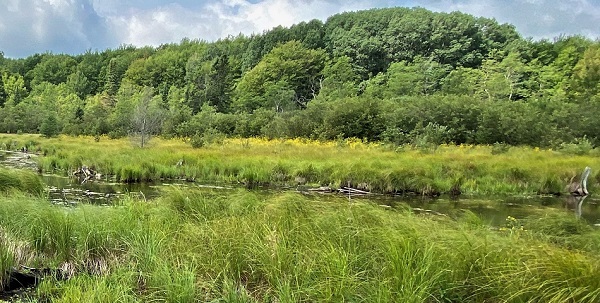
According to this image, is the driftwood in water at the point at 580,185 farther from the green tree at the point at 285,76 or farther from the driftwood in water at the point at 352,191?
the green tree at the point at 285,76

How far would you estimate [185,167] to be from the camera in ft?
57.5

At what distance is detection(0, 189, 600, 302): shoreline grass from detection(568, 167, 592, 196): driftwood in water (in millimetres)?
11024

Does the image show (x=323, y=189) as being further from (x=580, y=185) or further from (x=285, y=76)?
(x=285, y=76)

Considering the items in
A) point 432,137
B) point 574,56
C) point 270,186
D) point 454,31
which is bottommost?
point 270,186

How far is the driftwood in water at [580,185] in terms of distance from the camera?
15149 mm

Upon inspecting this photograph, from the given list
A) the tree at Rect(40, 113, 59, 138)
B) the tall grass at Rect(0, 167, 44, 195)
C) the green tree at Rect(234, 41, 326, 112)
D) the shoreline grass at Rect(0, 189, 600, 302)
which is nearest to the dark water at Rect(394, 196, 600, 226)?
the shoreline grass at Rect(0, 189, 600, 302)

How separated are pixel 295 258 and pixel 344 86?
52934 mm

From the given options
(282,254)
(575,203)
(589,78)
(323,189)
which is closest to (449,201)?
(575,203)

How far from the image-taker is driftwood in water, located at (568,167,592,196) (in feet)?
49.7

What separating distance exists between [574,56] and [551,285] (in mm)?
62692

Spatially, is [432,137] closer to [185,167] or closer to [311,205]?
[185,167]

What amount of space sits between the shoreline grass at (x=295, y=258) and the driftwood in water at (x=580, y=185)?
36.2 feet

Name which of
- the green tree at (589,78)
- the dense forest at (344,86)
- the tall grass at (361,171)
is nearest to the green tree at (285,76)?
the dense forest at (344,86)

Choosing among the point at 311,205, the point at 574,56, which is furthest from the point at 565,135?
the point at 574,56
